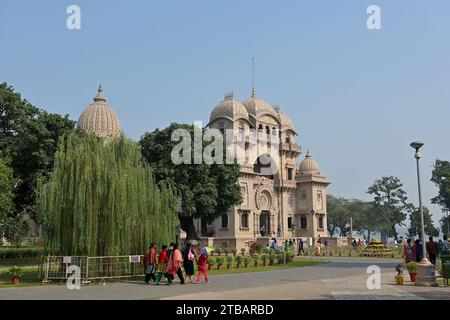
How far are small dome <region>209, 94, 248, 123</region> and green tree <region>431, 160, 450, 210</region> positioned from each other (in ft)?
116

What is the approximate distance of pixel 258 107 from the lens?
68625 millimetres

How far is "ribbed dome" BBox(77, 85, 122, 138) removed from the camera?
65.1m

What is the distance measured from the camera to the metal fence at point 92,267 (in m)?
18.8

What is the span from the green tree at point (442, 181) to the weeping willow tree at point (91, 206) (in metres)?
67.4

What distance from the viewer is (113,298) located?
1430cm

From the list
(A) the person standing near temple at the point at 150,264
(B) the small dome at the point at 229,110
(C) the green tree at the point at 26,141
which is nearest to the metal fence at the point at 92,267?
(A) the person standing near temple at the point at 150,264

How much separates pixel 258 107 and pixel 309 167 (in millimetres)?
12043

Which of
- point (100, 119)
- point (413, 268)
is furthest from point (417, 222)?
point (413, 268)

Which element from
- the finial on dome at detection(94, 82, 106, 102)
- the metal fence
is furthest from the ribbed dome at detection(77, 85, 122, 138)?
the metal fence

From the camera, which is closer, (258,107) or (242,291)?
(242,291)

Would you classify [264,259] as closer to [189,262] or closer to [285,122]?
[189,262]

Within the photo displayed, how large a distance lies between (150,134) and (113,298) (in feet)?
107

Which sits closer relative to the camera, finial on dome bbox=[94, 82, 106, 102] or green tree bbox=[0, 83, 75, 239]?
green tree bbox=[0, 83, 75, 239]

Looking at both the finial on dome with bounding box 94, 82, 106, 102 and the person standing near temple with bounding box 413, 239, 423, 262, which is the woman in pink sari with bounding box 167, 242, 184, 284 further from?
the finial on dome with bounding box 94, 82, 106, 102
